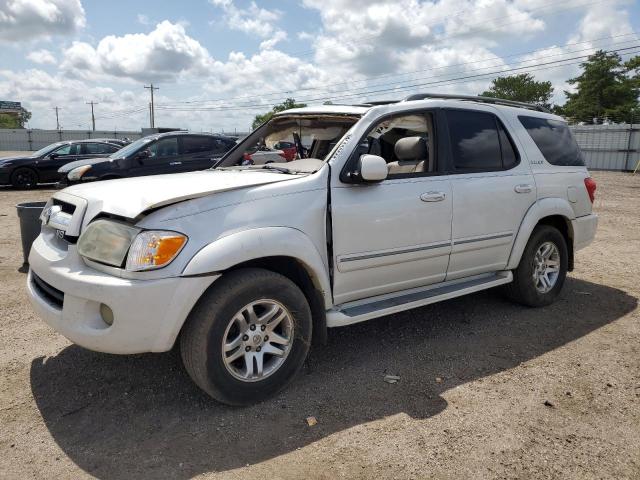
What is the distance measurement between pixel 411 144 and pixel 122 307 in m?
2.44

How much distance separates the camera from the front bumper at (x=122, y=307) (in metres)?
2.76

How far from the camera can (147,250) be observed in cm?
280

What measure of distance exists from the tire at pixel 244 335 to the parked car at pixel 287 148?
187 cm

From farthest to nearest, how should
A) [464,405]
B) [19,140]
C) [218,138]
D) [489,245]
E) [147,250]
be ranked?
[19,140], [218,138], [489,245], [464,405], [147,250]

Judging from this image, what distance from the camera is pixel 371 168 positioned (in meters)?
3.38

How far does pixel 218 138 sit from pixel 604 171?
2259 centimetres

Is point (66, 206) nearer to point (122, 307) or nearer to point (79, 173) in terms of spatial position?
point (122, 307)

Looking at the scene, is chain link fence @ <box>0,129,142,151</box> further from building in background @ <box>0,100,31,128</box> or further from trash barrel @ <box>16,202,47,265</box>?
building in background @ <box>0,100,31,128</box>

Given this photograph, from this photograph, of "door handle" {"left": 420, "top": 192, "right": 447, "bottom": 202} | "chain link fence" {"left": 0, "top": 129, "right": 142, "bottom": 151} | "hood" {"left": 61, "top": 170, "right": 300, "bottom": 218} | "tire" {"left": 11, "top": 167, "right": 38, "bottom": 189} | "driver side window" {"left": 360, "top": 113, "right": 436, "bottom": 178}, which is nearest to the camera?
"hood" {"left": 61, "top": 170, "right": 300, "bottom": 218}

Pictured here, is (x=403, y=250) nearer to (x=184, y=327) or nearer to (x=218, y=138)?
(x=184, y=327)

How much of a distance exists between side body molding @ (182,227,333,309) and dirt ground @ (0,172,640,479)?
799 mm

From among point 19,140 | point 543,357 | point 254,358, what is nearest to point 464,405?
point 543,357

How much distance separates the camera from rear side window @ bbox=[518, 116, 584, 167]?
4938 millimetres

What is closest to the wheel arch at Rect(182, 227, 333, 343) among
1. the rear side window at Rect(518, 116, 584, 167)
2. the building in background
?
the rear side window at Rect(518, 116, 584, 167)
